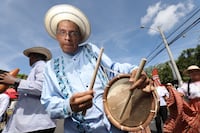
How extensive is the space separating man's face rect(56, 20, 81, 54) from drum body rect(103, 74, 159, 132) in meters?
0.52

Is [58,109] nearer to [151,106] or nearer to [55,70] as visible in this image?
[55,70]

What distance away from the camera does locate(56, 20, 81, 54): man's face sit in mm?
1901

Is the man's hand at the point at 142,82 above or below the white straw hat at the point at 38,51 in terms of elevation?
below

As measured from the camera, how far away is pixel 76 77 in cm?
177

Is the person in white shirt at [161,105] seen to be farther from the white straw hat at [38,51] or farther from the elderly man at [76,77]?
the elderly man at [76,77]

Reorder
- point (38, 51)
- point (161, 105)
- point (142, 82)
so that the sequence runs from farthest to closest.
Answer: point (161, 105)
point (38, 51)
point (142, 82)

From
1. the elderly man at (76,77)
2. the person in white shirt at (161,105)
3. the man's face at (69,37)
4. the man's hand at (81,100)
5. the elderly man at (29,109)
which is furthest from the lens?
the person in white shirt at (161,105)

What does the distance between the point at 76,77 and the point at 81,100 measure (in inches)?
14.9

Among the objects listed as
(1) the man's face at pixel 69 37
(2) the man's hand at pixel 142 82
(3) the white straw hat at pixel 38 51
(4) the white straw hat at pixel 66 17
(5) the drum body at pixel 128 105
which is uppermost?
(3) the white straw hat at pixel 38 51

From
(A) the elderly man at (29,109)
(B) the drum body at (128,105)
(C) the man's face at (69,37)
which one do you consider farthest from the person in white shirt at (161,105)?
(B) the drum body at (128,105)

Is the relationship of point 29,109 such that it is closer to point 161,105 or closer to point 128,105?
point 128,105

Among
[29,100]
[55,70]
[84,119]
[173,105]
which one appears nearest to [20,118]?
[29,100]

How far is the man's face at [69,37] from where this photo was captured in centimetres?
190

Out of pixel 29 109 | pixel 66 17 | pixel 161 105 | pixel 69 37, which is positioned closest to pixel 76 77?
pixel 69 37
